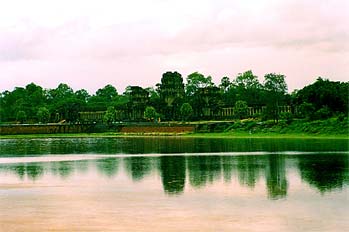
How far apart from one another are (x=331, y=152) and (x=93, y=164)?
17.8m

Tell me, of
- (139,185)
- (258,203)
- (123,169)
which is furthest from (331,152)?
(258,203)

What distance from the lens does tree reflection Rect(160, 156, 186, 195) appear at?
28.4m

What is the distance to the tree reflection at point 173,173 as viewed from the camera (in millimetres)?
28377

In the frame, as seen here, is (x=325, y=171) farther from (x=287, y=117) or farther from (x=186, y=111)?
(x=186, y=111)

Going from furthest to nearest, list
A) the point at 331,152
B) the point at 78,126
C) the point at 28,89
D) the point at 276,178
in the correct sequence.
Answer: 1. the point at 28,89
2. the point at 78,126
3. the point at 331,152
4. the point at 276,178

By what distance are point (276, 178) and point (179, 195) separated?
7.40m

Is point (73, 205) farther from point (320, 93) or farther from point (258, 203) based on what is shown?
point (320, 93)

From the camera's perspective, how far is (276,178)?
3164 cm

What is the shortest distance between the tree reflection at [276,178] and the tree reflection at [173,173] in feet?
12.7

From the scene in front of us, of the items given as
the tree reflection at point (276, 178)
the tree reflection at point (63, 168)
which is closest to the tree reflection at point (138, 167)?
the tree reflection at point (63, 168)

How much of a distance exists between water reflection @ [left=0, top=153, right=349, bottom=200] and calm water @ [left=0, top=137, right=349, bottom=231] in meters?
0.05

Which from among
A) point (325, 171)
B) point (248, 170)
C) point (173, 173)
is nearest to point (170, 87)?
point (248, 170)

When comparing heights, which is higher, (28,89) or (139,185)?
(28,89)

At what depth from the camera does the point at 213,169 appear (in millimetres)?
36594
